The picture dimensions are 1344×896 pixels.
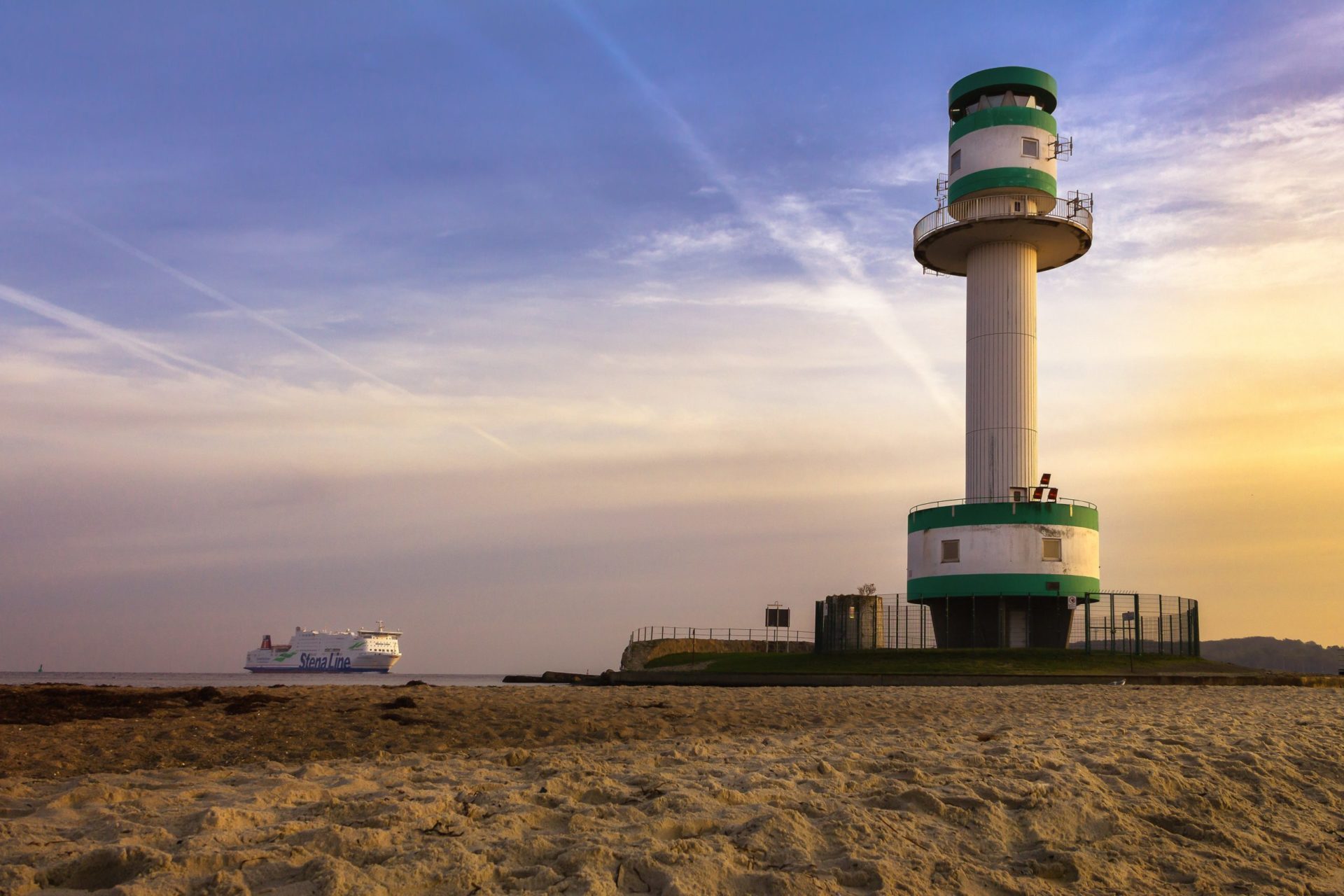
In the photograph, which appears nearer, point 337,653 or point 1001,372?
point 1001,372

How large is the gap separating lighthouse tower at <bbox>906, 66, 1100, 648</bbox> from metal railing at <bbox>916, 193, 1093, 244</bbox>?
0.05 metres

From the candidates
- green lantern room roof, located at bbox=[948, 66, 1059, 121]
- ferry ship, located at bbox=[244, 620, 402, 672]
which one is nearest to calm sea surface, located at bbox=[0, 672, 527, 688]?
ferry ship, located at bbox=[244, 620, 402, 672]

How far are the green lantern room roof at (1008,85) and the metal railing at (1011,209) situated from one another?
425 cm

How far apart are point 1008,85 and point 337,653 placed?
99228mm

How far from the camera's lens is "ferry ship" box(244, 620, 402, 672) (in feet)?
383

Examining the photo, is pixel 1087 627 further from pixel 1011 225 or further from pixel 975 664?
pixel 1011 225

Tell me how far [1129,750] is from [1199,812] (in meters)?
1.90

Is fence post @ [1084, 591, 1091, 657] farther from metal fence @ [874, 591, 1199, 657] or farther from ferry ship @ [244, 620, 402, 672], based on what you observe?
ferry ship @ [244, 620, 402, 672]

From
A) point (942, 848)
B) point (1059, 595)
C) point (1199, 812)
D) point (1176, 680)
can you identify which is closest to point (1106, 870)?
point (942, 848)

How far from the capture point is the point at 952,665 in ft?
96.7

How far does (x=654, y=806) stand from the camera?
6051mm

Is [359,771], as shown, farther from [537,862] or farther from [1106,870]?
[1106,870]

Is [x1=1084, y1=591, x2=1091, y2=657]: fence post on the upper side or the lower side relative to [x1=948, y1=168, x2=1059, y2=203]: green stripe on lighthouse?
lower

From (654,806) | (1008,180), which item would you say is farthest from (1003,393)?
(654,806)
